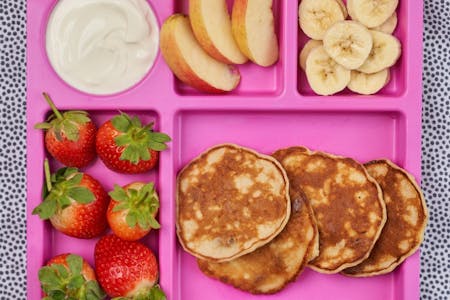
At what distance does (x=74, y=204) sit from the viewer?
1.67 meters

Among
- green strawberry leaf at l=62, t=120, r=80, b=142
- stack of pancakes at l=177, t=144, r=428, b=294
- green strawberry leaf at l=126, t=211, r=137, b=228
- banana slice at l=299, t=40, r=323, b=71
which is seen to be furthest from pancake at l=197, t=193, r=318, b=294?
green strawberry leaf at l=62, t=120, r=80, b=142

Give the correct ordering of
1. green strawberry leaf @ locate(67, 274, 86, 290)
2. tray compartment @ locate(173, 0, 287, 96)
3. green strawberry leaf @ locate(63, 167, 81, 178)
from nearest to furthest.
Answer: green strawberry leaf @ locate(67, 274, 86, 290)
green strawberry leaf @ locate(63, 167, 81, 178)
tray compartment @ locate(173, 0, 287, 96)

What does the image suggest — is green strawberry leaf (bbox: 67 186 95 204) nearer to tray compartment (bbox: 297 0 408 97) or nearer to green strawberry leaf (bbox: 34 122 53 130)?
green strawberry leaf (bbox: 34 122 53 130)

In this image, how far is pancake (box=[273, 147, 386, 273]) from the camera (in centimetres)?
174

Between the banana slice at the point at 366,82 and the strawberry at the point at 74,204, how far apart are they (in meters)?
0.74

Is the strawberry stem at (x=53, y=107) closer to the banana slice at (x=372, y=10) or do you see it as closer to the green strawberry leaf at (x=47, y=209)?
the green strawberry leaf at (x=47, y=209)

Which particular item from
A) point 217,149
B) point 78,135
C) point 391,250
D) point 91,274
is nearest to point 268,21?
point 217,149

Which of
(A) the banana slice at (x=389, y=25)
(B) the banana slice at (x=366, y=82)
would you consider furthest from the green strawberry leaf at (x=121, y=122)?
(A) the banana slice at (x=389, y=25)

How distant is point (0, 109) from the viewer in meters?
1.85

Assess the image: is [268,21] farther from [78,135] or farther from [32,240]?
[32,240]

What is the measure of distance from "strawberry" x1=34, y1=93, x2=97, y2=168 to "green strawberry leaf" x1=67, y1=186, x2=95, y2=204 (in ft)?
0.37

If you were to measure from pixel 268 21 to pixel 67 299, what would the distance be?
890mm

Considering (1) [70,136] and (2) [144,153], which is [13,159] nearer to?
(1) [70,136]

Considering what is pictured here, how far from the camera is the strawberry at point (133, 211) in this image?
1623 mm
